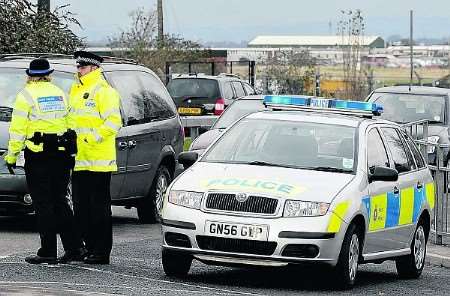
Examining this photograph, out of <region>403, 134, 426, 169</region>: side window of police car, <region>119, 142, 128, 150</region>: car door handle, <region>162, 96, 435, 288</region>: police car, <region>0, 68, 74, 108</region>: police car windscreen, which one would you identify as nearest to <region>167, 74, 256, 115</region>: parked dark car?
<region>119, 142, 128, 150</region>: car door handle

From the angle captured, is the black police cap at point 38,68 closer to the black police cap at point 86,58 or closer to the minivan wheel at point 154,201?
the black police cap at point 86,58

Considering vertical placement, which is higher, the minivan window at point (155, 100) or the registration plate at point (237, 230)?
the minivan window at point (155, 100)

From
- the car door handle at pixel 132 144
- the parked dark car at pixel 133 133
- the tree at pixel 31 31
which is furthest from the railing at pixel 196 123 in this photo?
the car door handle at pixel 132 144

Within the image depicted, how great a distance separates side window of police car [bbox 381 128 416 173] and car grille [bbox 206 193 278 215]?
7.59 ft

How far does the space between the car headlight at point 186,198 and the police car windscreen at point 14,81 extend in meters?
4.64

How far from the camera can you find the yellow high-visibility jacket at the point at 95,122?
42.9 ft

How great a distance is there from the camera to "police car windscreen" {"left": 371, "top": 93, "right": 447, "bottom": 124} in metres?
26.8

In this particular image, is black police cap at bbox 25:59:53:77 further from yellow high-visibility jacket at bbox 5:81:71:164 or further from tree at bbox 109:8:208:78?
tree at bbox 109:8:208:78

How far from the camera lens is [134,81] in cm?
1788

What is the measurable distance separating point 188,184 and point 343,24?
43218 millimetres

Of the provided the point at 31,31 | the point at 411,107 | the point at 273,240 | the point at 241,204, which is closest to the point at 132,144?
the point at 241,204

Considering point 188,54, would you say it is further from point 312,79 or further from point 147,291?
point 147,291

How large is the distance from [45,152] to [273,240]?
249cm

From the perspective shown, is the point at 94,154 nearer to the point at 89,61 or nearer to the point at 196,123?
the point at 89,61
